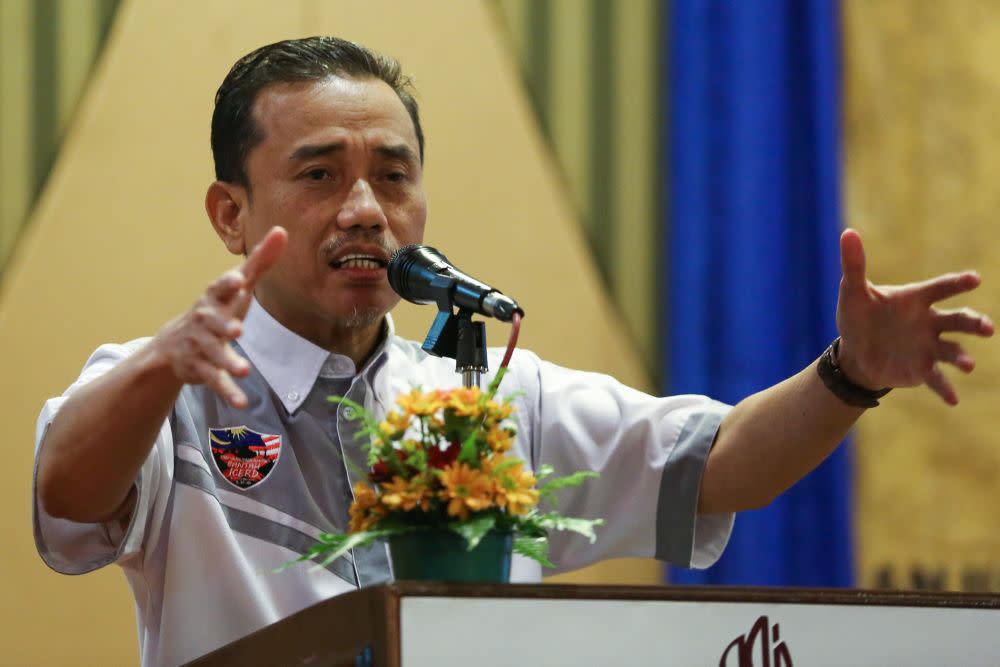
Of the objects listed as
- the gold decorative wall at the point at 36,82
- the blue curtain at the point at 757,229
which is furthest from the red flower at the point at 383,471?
the blue curtain at the point at 757,229

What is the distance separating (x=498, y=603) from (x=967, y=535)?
2.29m

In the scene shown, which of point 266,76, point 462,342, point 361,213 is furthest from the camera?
point 266,76

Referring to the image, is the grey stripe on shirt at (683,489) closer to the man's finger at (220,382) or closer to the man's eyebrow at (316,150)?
the man's eyebrow at (316,150)

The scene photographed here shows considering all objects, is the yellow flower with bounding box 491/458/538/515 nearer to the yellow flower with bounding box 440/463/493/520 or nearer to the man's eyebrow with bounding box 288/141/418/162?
the yellow flower with bounding box 440/463/493/520

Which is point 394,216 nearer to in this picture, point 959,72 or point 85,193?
point 85,193

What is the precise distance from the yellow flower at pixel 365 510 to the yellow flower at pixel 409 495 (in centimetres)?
3

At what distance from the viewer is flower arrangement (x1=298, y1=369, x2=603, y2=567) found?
1.30 meters

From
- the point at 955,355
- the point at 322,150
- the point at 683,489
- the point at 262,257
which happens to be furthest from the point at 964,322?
the point at 322,150

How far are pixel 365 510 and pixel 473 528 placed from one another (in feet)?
0.49

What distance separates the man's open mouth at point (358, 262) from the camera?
190 cm

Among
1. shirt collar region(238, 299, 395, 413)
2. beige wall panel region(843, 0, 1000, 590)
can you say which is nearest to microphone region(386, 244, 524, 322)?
shirt collar region(238, 299, 395, 413)

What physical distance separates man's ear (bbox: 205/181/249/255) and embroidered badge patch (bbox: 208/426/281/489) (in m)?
0.36

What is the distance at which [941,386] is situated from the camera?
157 cm

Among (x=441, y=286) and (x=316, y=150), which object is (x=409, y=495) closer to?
(x=441, y=286)
